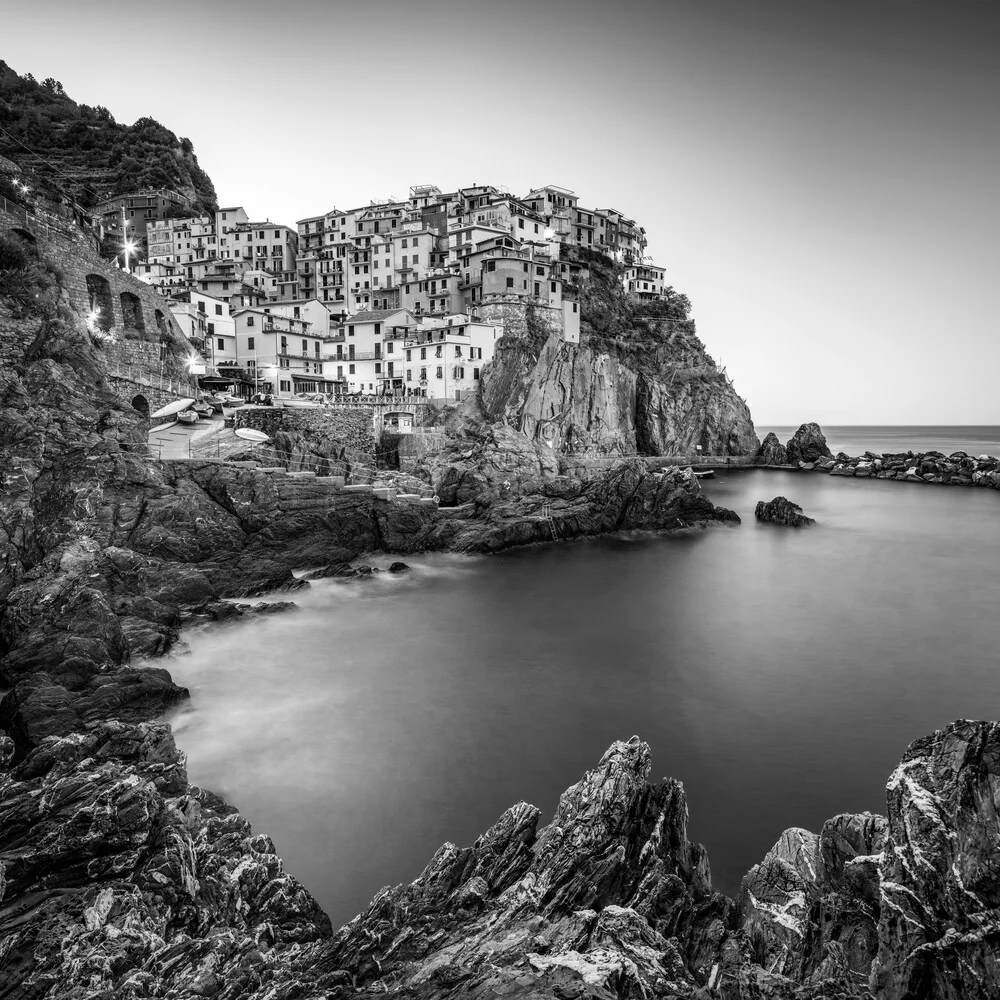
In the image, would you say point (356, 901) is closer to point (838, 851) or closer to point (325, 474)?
point (838, 851)

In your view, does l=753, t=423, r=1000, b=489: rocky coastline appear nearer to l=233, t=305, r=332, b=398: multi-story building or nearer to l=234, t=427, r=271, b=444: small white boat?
l=233, t=305, r=332, b=398: multi-story building

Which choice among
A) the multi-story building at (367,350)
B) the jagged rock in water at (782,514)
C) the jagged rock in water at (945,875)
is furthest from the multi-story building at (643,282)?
the jagged rock in water at (945,875)

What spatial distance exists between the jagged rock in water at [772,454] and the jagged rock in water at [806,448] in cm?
86

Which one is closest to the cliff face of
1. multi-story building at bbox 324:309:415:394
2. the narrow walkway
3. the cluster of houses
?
the cluster of houses

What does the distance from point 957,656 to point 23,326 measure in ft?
115

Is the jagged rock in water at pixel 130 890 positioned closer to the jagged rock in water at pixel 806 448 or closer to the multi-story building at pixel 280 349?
the multi-story building at pixel 280 349

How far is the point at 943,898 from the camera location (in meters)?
5.45

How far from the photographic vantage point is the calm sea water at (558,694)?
476 inches

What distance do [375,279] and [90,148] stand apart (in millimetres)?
54683

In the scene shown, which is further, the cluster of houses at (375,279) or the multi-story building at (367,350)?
the multi-story building at (367,350)

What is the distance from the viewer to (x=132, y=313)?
35.8 metres

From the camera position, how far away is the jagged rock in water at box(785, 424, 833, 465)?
265 feet

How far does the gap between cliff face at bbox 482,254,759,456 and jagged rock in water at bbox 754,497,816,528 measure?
17.2 meters

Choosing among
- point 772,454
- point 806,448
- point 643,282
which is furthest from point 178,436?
point 806,448
